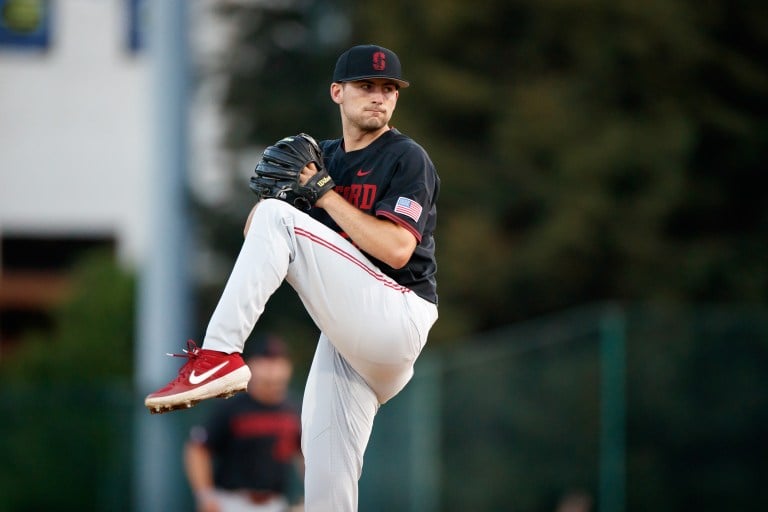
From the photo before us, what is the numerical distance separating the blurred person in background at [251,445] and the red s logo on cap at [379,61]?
4.10 metres

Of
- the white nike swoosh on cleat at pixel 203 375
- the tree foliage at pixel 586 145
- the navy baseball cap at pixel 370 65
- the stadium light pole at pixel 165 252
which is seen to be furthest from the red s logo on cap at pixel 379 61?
the tree foliage at pixel 586 145

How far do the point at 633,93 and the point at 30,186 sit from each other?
16.7m

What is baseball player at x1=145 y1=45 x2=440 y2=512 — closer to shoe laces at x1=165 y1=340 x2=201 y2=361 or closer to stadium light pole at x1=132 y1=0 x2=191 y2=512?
shoe laces at x1=165 y1=340 x2=201 y2=361

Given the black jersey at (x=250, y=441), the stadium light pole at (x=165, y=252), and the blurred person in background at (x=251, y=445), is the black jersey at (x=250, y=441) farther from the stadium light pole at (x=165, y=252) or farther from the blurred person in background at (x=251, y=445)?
the stadium light pole at (x=165, y=252)

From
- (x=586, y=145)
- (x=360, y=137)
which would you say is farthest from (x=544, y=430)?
(x=360, y=137)

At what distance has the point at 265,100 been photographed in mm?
23156

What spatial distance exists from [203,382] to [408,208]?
1004 millimetres

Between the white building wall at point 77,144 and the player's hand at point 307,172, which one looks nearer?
the player's hand at point 307,172

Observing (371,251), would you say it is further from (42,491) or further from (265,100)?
(265,100)

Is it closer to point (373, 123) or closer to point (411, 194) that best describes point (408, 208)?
point (411, 194)

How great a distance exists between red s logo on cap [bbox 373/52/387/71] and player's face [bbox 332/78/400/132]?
60 mm

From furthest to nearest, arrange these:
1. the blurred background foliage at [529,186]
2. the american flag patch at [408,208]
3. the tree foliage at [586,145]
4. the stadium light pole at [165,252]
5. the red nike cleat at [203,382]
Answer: the tree foliage at [586,145] → the blurred background foliage at [529,186] → the stadium light pole at [165,252] → the american flag patch at [408,208] → the red nike cleat at [203,382]

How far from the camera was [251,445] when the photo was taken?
9.34 metres

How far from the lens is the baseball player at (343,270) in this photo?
16.9 ft
